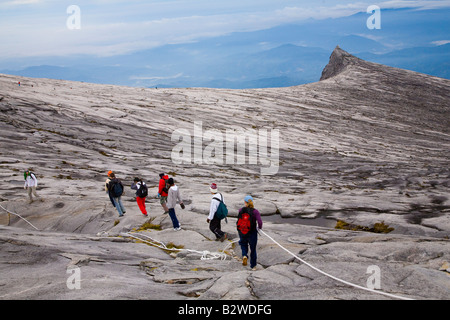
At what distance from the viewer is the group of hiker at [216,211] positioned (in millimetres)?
14785

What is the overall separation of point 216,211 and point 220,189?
13563mm

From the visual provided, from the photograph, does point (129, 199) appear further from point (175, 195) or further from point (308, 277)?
point (308, 277)

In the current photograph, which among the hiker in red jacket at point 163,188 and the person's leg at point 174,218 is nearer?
the person's leg at point 174,218

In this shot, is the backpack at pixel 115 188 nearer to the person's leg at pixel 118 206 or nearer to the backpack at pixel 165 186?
the person's leg at pixel 118 206

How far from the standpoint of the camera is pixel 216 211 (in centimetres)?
1822

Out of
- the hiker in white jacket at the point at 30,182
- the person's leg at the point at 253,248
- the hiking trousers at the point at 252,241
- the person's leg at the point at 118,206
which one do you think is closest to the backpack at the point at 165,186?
the person's leg at the point at 118,206

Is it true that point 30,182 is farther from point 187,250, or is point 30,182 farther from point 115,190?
point 187,250

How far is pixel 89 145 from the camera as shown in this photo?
137ft

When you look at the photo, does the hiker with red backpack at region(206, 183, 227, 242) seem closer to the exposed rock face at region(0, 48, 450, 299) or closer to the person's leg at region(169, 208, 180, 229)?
the exposed rock face at region(0, 48, 450, 299)

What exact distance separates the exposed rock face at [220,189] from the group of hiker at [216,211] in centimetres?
75

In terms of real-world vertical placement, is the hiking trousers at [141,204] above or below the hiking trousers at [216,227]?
above

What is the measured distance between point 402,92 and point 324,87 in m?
20.9
